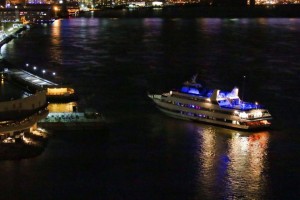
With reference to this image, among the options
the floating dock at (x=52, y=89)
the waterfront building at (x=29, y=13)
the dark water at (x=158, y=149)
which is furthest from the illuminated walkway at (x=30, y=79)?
the waterfront building at (x=29, y=13)

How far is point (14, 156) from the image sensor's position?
1389 centimetres

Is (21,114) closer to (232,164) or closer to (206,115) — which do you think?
(232,164)

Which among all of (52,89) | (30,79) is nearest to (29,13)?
(30,79)

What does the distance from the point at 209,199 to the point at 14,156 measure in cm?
471

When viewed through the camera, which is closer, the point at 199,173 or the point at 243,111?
the point at 199,173

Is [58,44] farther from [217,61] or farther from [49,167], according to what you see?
[49,167]

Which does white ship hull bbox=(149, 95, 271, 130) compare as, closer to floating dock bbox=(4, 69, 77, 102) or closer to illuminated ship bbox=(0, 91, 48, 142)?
floating dock bbox=(4, 69, 77, 102)

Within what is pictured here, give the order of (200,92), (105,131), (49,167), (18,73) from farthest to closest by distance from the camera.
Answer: (18,73)
(200,92)
(105,131)
(49,167)

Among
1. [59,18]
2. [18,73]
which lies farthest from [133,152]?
[59,18]

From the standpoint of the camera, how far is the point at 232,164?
47.4 feet

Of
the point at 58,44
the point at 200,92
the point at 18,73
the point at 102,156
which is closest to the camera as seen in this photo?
the point at 102,156

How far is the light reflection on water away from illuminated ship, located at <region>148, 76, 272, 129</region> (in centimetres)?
40

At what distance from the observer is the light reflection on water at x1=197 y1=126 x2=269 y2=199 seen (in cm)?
1275

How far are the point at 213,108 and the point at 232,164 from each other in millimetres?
3953
